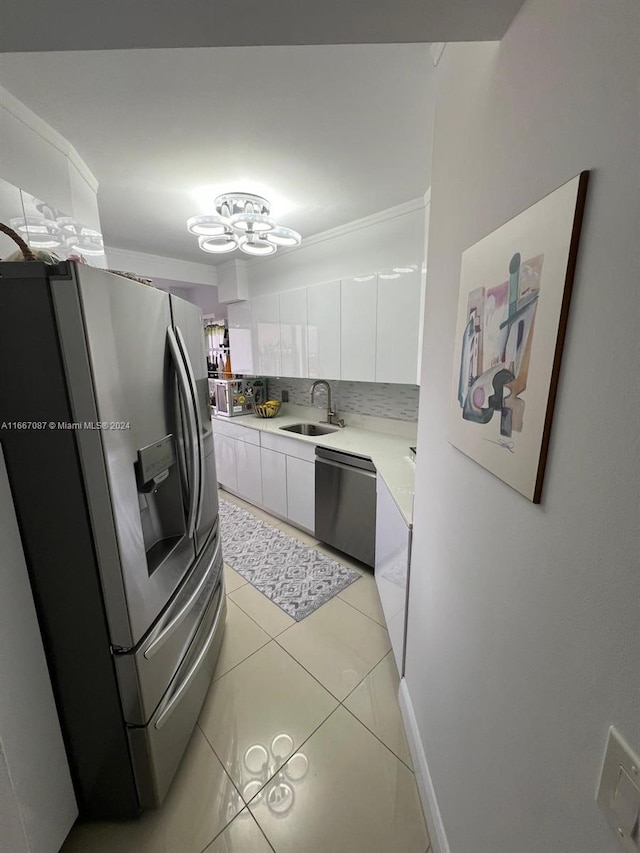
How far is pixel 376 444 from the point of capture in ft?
8.36

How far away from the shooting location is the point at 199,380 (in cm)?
150

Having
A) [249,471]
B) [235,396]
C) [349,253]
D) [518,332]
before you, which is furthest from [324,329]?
[518,332]

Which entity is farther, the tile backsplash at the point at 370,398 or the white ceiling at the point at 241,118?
the tile backsplash at the point at 370,398

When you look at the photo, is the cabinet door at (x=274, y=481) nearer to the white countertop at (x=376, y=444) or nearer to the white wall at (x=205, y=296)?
the white countertop at (x=376, y=444)

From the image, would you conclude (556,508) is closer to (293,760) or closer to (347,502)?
(293,760)

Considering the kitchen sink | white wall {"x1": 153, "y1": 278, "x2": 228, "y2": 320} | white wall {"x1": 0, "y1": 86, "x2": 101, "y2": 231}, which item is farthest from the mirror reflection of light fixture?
white wall {"x1": 153, "y1": 278, "x2": 228, "y2": 320}

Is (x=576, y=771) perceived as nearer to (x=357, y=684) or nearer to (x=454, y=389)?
(x=454, y=389)

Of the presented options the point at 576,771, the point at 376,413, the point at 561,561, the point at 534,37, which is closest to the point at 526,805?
the point at 576,771

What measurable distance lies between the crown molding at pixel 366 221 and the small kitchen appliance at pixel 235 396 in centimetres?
144

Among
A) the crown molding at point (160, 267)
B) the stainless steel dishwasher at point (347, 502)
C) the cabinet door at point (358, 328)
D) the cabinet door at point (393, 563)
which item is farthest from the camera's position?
the crown molding at point (160, 267)

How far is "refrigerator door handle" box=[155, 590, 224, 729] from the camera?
112 cm

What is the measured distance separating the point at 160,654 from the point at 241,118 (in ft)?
7.09

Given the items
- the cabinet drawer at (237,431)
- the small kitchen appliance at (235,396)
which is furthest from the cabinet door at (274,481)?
the small kitchen appliance at (235,396)

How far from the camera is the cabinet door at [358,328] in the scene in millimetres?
2422
